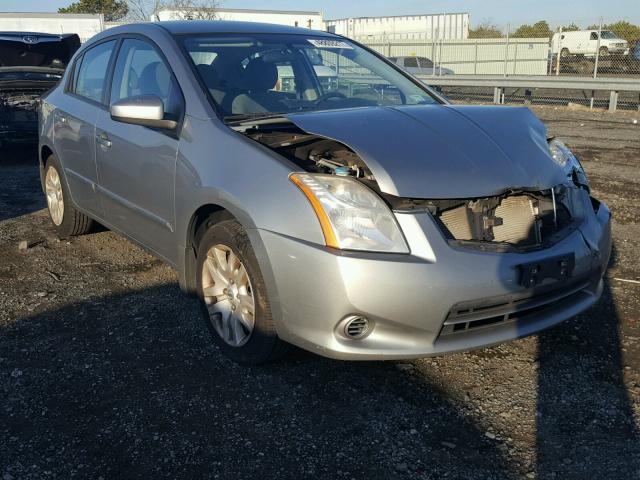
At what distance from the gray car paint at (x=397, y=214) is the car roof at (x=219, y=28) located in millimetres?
290

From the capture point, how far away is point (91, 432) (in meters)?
2.74

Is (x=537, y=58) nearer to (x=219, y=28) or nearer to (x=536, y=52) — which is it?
(x=536, y=52)

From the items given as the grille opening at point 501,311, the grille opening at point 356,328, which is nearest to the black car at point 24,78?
the grille opening at point 356,328

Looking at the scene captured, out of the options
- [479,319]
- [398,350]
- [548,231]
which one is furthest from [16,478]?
[548,231]

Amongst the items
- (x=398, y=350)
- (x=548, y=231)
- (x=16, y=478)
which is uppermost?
(x=548, y=231)

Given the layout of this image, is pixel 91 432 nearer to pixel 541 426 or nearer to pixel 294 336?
pixel 294 336

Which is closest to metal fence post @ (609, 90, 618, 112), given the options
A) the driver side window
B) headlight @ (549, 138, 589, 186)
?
headlight @ (549, 138, 589, 186)

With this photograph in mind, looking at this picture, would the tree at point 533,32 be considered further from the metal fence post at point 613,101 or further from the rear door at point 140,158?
the rear door at point 140,158

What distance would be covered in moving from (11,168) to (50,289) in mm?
5183

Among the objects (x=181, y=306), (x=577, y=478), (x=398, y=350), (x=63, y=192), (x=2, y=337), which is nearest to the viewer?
(x=577, y=478)

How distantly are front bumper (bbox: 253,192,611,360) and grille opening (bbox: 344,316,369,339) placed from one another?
0.08 feet

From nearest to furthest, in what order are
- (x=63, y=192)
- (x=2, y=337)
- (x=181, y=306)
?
1. (x=2, y=337)
2. (x=181, y=306)
3. (x=63, y=192)

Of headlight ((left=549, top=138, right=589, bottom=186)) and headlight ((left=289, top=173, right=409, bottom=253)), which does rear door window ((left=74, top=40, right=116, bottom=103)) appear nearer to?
headlight ((left=289, top=173, right=409, bottom=253))

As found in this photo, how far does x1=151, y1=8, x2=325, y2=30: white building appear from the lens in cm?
2800
